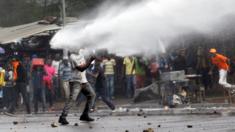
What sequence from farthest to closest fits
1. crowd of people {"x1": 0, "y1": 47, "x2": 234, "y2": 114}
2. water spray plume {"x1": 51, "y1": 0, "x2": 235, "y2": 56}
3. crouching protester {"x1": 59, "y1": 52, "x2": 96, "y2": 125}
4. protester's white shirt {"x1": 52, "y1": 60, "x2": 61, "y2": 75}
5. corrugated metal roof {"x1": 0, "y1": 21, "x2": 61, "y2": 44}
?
corrugated metal roof {"x1": 0, "y1": 21, "x2": 61, "y2": 44} < protester's white shirt {"x1": 52, "y1": 60, "x2": 61, "y2": 75} < crowd of people {"x1": 0, "y1": 47, "x2": 234, "y2": 114} < water spray plume {"x1": 51, "y1": 0, "x2": 235, "y2": 56} < crouching protester {"x1": 59, "y1": 52, "x2": 96, "y2": 125}

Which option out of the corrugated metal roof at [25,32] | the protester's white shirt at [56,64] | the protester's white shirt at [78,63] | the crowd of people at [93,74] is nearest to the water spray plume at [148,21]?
the protester's white shirt at [78,63]

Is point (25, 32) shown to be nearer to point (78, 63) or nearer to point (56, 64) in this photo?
point (56, 64)

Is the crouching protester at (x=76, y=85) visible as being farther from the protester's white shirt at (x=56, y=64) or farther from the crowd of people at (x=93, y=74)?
the protester's white shirt at (x=56, y=64)

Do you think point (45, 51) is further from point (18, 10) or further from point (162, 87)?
point (18, 10)

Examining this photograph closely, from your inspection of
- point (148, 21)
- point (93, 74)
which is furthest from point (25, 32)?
point (148, 21)

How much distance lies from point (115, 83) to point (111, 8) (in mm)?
8782

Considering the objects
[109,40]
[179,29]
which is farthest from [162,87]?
[109,40]

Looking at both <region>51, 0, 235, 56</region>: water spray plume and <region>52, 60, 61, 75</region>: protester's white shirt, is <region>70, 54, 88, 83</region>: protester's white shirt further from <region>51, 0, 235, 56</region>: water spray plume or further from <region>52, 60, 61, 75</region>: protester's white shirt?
<region>52, 60, 61, 75</region>: protester's white shirt

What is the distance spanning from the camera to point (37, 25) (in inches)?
1271

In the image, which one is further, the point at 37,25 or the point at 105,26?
the point at 37,25

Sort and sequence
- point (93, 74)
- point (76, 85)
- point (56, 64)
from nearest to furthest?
1. point (76, 85)
2. point (93, 74)
3. point (56, 64)

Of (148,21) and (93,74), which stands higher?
(148,21)

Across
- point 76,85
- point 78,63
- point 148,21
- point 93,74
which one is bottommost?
point 76,85

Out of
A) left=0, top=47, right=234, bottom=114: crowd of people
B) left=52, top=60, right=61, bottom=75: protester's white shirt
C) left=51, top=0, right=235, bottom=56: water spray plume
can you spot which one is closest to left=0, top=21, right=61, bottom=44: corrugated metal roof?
left=52, top=60, right=61, bottom=75: protester's white shirt
